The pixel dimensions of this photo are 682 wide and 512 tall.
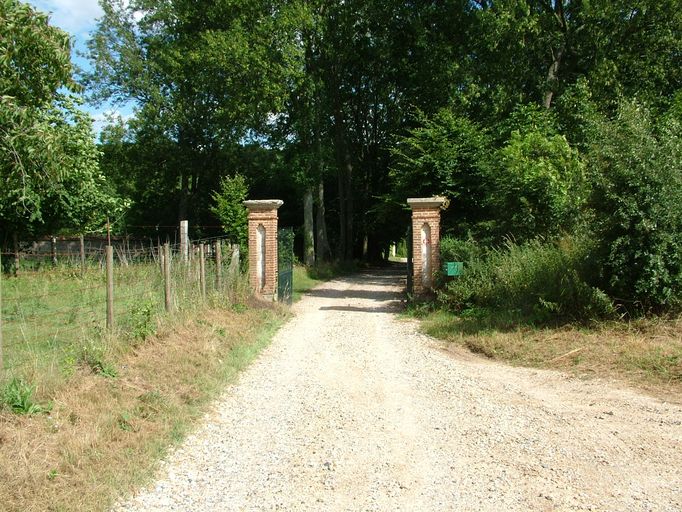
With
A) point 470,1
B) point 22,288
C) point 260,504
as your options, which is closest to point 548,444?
point 260,504

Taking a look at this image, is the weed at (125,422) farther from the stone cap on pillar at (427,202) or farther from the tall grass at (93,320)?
the stone cap on pillar at (427,202)

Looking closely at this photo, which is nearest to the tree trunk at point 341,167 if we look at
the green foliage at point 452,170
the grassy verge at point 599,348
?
the green foliage at point 452,170

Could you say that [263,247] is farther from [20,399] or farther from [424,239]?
[20,399]

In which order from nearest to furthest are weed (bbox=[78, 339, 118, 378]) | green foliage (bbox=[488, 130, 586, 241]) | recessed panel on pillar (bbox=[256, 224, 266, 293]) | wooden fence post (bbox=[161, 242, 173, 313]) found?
weed (bbox=[78, 339, 118, 378]) → wooden fence post (bbox=[161, 242, 173, 313]) → green foliage (bbox=[488, 130, 586, 241]) → recessed panel on pillar (bbox=[256, 224, 266, 293])

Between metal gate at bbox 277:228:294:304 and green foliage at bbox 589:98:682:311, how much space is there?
8.11 meters

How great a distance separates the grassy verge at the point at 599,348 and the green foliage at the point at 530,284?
408 millimetres

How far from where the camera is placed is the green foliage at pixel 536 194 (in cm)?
1364

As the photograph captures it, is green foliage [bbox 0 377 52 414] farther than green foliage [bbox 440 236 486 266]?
No

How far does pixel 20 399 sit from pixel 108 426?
2.59ft

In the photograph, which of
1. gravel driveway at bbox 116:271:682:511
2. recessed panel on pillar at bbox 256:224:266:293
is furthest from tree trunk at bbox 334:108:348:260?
gravel driveway at bbox 116:271:682:511

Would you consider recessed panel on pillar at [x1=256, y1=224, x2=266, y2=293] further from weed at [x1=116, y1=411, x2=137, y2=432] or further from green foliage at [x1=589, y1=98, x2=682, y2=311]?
weed at [x1=116, y1=411, x2=137, y2=432]

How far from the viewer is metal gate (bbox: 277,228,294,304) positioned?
611 inches

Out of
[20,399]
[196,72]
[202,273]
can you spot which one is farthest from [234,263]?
[196,72]

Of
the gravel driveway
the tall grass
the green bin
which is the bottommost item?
the gravel driveway
